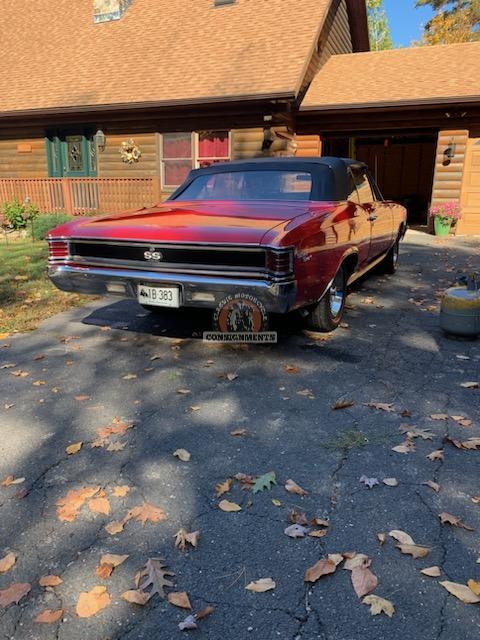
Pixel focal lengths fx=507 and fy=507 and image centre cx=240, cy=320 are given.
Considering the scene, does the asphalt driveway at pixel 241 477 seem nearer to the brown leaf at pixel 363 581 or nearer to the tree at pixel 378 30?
the brown leaf at pixel 363 581

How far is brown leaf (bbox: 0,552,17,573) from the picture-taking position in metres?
2.05

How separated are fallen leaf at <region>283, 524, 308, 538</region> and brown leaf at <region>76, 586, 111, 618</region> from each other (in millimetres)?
787

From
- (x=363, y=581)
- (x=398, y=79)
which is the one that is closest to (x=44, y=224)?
(x=398, y=79)

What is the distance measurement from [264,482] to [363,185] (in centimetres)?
420

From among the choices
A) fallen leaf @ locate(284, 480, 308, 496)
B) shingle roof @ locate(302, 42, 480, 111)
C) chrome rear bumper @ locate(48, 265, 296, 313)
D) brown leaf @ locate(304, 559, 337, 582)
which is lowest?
fallen leaf @ locate(284, 480, 308, 496)

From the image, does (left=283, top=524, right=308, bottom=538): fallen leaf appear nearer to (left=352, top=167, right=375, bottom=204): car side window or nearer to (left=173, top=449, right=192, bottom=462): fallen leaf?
(left=173, top=449, right=192, bottom=462): fallen leaf

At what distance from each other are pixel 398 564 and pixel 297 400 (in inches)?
61.5

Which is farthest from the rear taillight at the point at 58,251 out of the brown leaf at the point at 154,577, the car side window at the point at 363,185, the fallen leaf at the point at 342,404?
the car side window at the point at 363,185

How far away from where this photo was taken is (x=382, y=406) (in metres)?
3.40

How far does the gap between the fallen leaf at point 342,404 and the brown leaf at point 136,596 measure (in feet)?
6.01

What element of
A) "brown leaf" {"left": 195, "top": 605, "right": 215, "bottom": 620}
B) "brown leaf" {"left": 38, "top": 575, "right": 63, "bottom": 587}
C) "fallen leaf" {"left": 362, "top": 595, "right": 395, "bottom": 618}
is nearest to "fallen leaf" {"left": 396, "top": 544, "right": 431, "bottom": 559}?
"fallen leaf" {"left": 362, "top": 595, "right": 395, "bottom": 618}

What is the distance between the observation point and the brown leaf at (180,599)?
6.12 ft

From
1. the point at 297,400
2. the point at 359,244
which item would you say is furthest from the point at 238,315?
the point at 359,244

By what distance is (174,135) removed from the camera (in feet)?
43.9
